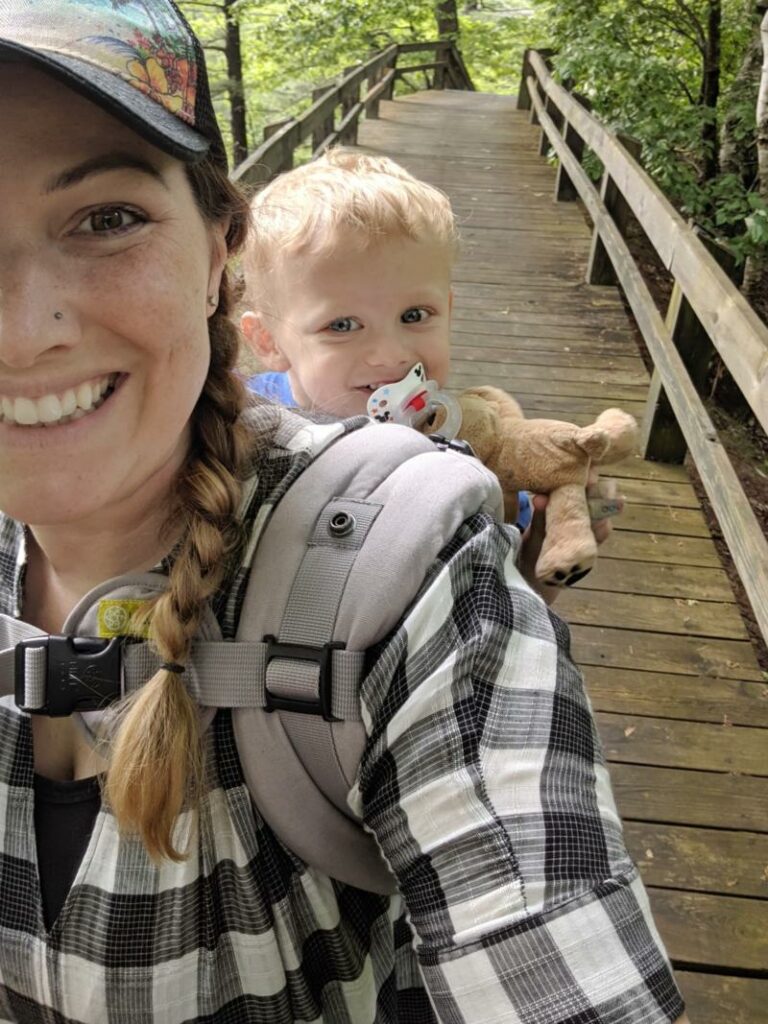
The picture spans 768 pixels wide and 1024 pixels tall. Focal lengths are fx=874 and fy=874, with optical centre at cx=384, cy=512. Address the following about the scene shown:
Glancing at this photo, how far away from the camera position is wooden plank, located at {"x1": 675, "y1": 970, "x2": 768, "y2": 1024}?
1905 mm

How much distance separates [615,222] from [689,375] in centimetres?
266

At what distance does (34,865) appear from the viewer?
0.93 m

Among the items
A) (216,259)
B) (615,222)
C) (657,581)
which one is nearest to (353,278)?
(216,259)

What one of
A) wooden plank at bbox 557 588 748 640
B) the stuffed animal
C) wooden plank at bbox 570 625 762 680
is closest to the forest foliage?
wooden plank at bbox 557 588 748 640

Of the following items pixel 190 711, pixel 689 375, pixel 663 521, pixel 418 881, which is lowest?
pixel 663 521

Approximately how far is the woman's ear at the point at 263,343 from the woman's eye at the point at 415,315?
0.28 m

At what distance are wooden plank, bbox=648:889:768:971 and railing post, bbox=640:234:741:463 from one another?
2363mm

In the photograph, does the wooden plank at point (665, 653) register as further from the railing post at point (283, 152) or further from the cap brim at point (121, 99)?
the railing post at point (283, 152)

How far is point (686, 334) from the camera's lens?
3932 mm

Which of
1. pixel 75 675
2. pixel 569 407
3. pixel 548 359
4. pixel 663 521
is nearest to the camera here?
pixel 75 675

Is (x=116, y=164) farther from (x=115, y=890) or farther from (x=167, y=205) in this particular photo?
(x=115, y=890)

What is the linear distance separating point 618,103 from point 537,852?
307 inches

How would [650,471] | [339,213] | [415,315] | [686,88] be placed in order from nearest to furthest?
[339,213] < [415,315] < [650,471] < [686,88]

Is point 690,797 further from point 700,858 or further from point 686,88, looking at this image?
point 686,88
